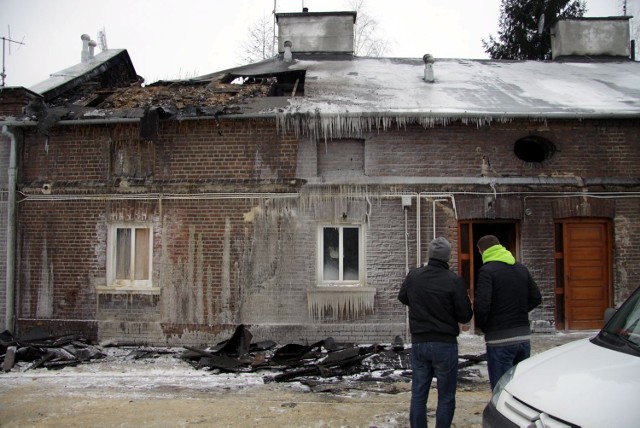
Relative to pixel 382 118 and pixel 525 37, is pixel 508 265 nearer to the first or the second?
pixel 382 118

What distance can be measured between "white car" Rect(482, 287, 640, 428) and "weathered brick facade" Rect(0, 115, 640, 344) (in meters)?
5.30

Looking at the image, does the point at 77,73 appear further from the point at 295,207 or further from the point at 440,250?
the point at 440,250

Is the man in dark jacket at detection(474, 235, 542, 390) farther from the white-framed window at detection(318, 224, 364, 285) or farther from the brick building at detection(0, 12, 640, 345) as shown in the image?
the white-framed window at detection(318, 224, 364, 285)

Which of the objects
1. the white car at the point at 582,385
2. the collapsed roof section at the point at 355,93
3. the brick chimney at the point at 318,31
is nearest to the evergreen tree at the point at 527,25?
the collapsed roof section at the point at 355,93

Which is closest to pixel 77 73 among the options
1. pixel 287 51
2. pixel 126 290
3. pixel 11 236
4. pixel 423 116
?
pixel 11 236

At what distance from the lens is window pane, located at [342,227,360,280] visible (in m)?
9.14

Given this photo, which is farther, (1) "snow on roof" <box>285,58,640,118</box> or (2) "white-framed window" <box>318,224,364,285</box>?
(2) "white-framed window" <box>318,224,364,285</box>

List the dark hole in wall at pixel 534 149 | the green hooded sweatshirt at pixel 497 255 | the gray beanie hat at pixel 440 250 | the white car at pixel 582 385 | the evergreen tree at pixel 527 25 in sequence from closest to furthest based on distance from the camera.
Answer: the white car at pixel 582 385 < the gray beanie hat at pixel 440 250 < the green hooded sweatshirt at pixel 497 255 < the dark hole in wall at pixel 534 149 < the evergreen tree at pixel 527 25

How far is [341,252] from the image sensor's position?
913 centimetres

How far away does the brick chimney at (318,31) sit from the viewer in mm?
13766

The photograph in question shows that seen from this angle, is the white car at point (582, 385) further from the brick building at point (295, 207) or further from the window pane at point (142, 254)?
the window pane at point (142, 254)

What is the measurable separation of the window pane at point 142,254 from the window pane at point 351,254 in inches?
147

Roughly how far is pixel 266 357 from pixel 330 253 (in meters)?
2.24

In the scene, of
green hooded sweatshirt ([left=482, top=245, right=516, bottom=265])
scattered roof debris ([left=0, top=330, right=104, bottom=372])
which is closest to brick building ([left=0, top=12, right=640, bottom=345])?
scattered roof debris ([left=0, top=330, right=104, bottom=372])
